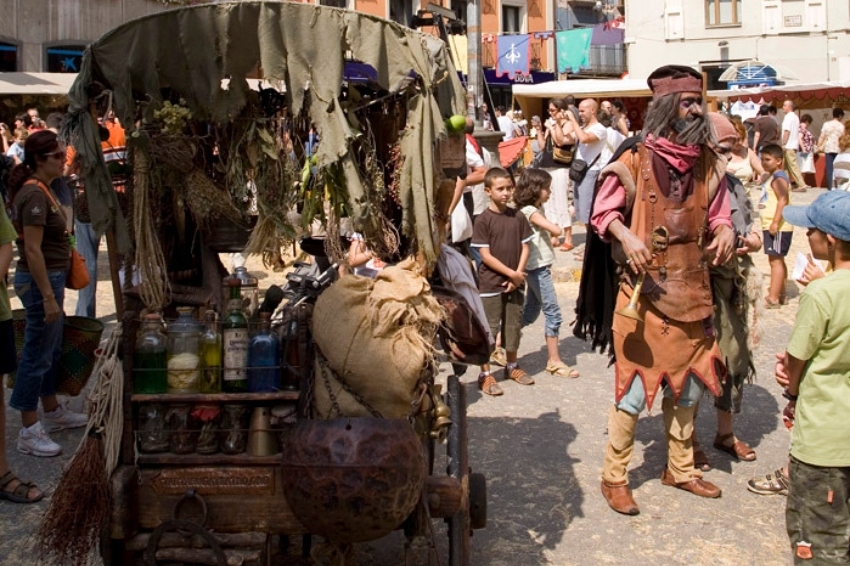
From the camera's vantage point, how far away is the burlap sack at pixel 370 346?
12.2 ft

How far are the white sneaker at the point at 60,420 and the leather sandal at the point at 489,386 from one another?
2713 mm

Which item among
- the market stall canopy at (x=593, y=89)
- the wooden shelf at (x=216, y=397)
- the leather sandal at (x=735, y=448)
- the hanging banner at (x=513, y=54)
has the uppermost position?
the hanging banner at (x=513, y=54)

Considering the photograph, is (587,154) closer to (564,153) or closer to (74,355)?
(564,153)

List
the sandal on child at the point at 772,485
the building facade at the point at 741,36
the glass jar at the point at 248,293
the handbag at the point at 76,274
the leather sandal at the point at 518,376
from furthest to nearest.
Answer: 1. the building facade at the point at 741,36
2. the leather sandal at the point at 518,376
3. the handbag at the point at 76,274
4. the sandal on child at the point at 772,485
5. the glass jar at the point at 248,293

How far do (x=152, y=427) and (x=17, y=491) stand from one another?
180 cm

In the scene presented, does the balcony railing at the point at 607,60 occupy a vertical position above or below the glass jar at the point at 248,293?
above

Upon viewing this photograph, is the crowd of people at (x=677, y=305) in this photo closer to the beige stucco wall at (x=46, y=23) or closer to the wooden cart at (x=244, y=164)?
the wooden cart at (x=244, y=164)

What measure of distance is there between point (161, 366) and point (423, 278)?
1.08 m

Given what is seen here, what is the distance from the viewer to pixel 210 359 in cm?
390

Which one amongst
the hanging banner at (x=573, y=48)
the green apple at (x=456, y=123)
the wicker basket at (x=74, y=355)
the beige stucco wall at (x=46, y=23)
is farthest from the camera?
the hanging banner at (x=573, y=48)

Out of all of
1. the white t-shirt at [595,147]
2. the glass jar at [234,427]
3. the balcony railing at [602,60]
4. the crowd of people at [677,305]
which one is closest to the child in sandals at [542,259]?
the crowd of people at [677,305]

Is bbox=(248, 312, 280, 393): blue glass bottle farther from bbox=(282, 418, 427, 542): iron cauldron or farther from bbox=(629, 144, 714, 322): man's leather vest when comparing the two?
bbox=(629, 144, 714, 322): man's leather vest

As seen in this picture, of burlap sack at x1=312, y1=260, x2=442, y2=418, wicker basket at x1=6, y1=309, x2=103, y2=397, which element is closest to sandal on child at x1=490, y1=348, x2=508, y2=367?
wicker basket at x1=6, y1=309, x2=103, y2=397

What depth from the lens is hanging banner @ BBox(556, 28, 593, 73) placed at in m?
38.1
